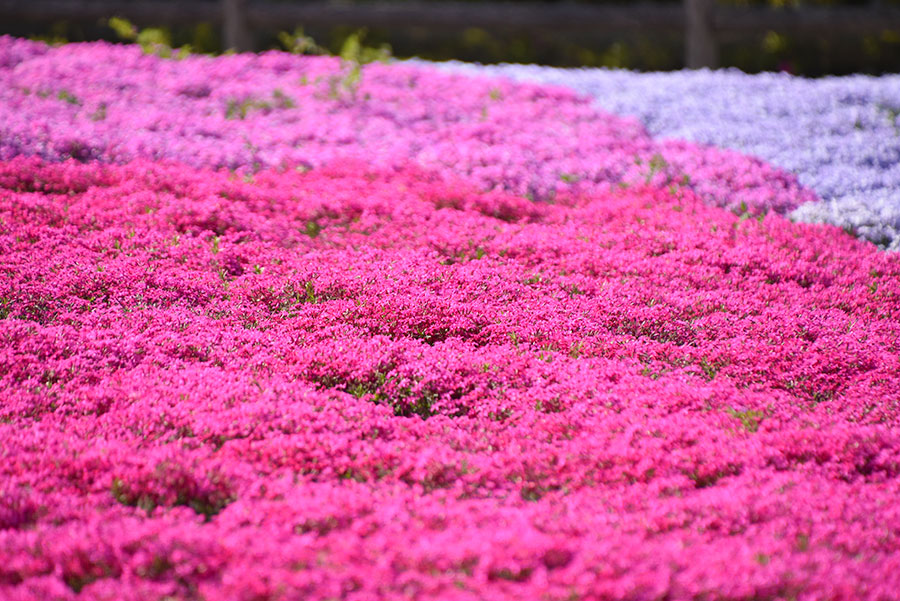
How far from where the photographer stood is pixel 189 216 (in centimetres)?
828

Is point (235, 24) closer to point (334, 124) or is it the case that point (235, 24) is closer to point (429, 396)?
point (334, 124)

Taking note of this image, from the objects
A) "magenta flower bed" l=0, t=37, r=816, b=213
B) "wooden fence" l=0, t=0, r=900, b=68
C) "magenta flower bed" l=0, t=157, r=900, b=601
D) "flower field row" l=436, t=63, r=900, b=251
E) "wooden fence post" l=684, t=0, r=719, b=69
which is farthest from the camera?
"wooden fence post" l=684, t=0, r=719, b=69

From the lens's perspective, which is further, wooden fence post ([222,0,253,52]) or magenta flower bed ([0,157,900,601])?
wooden fence post ([222,0,253,52])

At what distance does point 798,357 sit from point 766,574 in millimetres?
2987

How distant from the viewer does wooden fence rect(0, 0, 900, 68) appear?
52.5ft

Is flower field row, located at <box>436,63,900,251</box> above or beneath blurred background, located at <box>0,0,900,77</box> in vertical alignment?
beneath

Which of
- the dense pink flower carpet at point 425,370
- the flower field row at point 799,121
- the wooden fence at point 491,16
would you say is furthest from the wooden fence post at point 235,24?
the dense pink flower carpet at point 425,370

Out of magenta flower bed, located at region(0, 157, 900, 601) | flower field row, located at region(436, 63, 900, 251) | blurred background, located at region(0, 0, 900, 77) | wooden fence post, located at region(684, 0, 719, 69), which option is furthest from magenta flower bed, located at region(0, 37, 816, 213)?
wooden fence post, located at region(684, 0, 719, 69)

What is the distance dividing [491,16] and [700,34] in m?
4.54

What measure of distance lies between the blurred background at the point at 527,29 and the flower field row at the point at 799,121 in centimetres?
210

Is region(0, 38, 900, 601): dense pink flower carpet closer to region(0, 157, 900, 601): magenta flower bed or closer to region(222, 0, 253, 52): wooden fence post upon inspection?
region(0, 157, 900, 601): magenta flower bed

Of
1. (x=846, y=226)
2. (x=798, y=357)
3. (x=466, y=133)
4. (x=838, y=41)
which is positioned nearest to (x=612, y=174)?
(x=466, y=133)

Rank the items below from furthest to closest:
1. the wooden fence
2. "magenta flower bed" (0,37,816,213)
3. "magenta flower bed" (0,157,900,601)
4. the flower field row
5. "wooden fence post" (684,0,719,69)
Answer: "wooden fence post" (684,0,719,69) → the wooden fence → "magenta flower bed" (0,37,816,213) → the flower field row → "magenta flower bed" (0,157,900,601)

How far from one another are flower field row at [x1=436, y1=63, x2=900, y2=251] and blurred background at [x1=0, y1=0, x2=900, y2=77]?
2.10m
